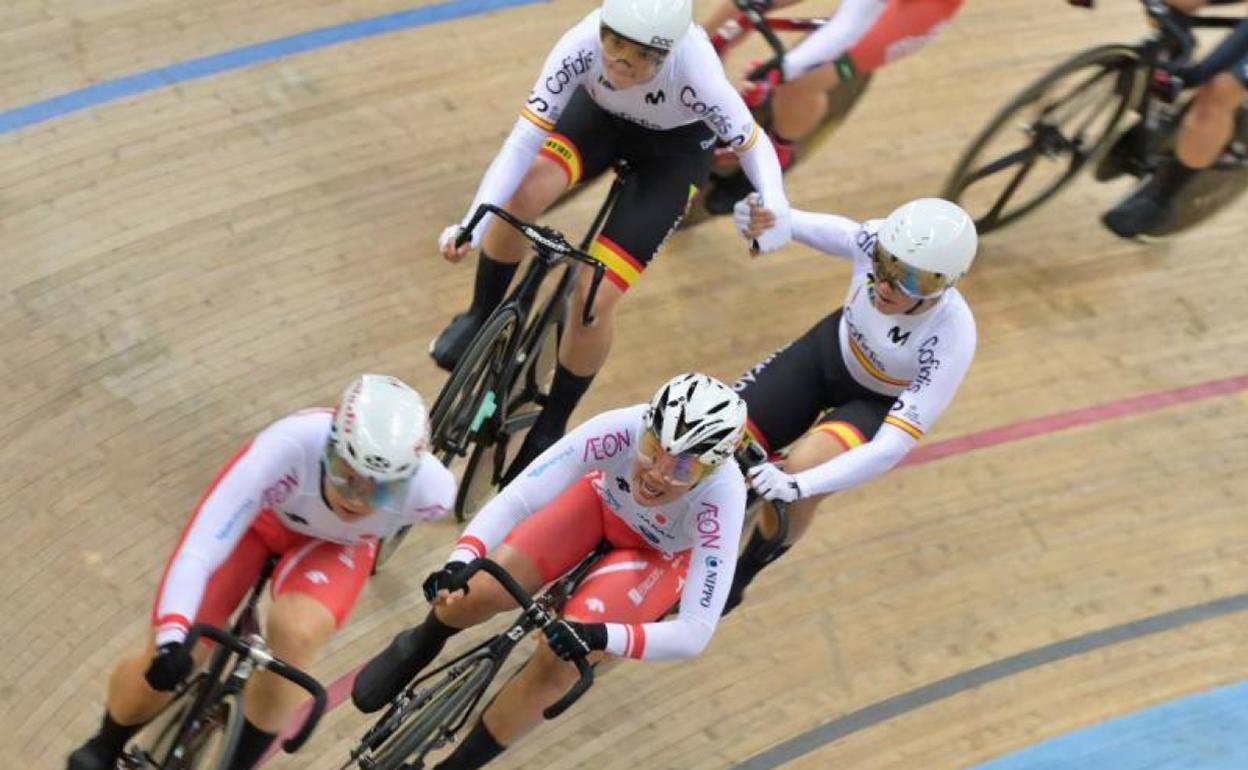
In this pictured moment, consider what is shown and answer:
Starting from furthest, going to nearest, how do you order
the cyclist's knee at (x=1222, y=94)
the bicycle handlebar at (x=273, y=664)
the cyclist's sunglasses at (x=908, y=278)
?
the cyclist's knee at (x=1222, y=94)
the cyclist's sunglasses at (x=908, y=278)
the bicycle handlebar at (x=273, y=664)

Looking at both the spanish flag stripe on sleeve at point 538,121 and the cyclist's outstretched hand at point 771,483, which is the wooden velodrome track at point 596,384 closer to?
the cyclist's outstretched hand at point 771,483

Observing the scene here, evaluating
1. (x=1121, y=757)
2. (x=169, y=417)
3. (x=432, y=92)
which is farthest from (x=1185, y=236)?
(x=169, y=417)

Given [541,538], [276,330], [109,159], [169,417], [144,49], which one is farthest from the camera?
[144,49]

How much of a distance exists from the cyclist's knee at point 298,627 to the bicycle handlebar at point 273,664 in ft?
0.78

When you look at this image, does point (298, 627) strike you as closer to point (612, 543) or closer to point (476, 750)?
point (476, 750)

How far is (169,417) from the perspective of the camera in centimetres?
491

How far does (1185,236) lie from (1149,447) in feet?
4.59

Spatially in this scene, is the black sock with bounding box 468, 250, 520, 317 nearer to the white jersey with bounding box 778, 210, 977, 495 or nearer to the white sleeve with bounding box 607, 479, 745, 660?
the white jersey with bounding box 778, 210, 977, 495

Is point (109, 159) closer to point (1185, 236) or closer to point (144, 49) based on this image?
point (144, 49)

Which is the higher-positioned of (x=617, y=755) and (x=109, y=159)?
(x=109, y=159)

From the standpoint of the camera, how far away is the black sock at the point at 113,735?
3480mm

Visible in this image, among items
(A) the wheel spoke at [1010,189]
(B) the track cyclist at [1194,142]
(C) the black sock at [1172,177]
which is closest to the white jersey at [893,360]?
(A) the wheel spoke at [1010,189]

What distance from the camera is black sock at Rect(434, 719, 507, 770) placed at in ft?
12.5

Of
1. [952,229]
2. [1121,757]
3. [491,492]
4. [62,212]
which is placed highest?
[952,229]
